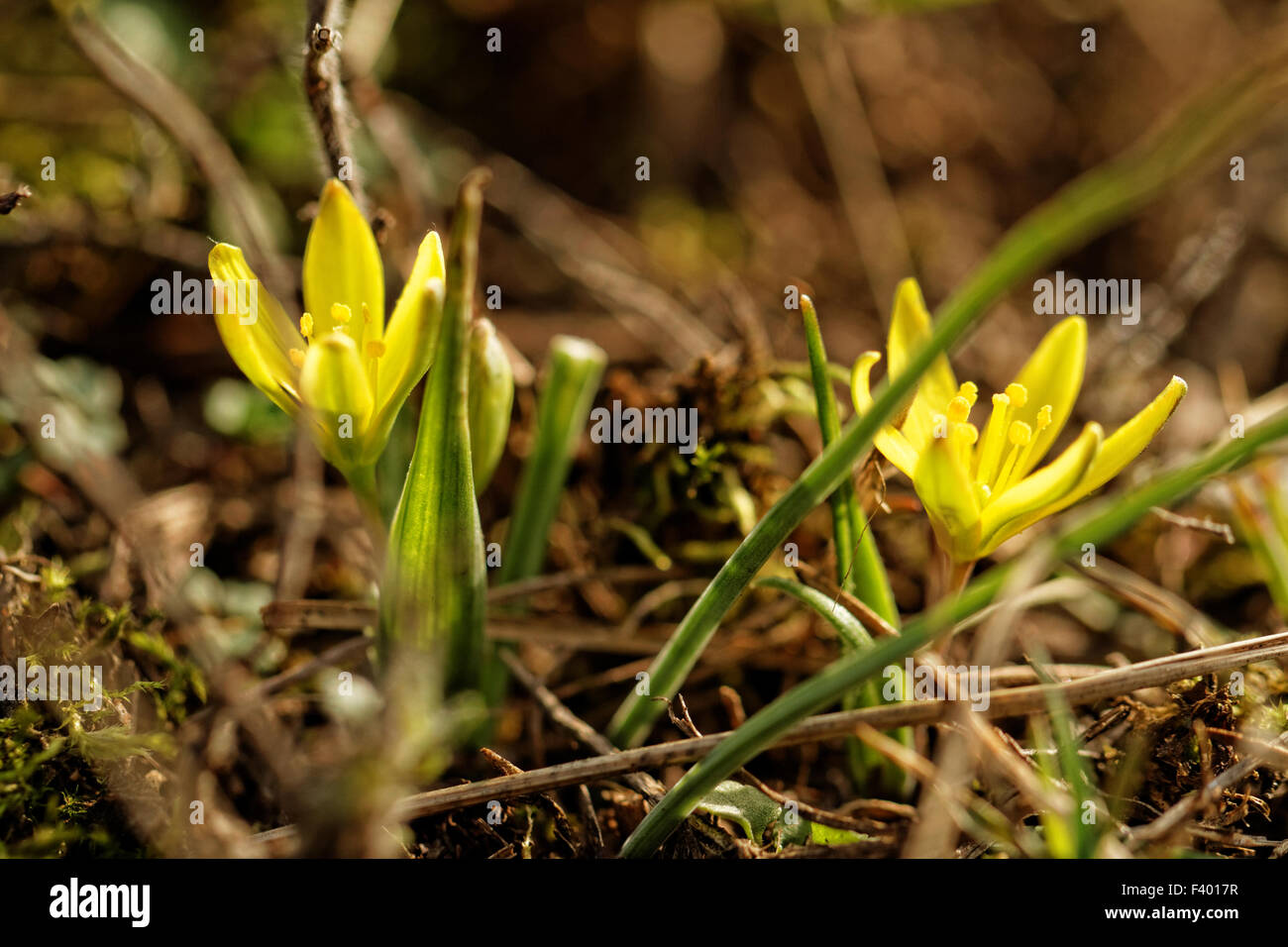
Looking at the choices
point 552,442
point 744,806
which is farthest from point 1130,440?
point 552,442

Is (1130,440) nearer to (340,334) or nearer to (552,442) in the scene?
(552,442)

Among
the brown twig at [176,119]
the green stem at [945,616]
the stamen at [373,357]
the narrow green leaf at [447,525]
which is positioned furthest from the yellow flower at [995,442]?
the brown twig at [176,119]

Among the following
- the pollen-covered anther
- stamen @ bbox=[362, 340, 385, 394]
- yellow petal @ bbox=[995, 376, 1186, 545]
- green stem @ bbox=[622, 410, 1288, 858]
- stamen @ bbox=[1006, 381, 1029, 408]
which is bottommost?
green stem @ bbox=[622, 410, 1288, 858]

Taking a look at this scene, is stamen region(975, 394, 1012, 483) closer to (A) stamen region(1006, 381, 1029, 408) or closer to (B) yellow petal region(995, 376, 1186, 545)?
(A) stamen region(1006, 381, 1029, 408)

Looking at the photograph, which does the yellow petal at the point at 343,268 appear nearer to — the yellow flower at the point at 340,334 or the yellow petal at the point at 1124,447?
the yellow flower at the point at 340,334

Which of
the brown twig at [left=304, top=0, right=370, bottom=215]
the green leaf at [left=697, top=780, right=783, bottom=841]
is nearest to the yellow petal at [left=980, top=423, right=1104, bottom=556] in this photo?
the green leaf at [left=697, top=780, right=783, bottom=841]

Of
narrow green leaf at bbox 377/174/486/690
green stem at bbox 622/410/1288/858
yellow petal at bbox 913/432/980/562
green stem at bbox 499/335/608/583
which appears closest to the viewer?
green stem at bbox 622/410/1288/858
